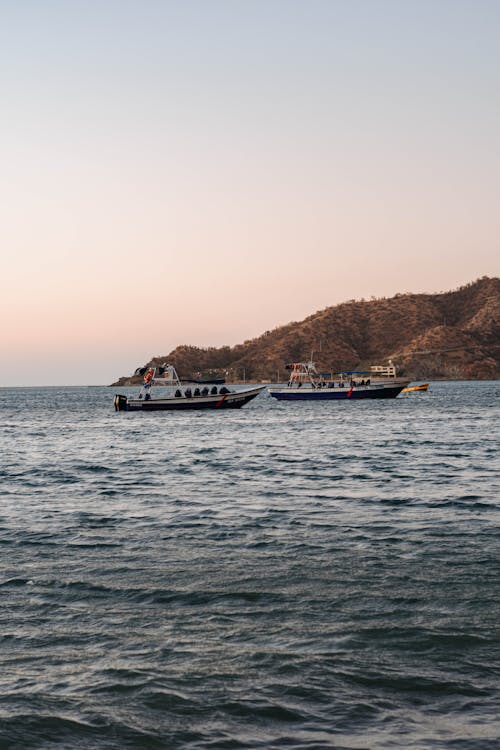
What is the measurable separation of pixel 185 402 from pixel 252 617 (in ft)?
282

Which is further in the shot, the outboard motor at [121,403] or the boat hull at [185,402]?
the outboard motor at [121,403]

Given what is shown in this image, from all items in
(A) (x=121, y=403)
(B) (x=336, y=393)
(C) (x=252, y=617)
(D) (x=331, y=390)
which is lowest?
(C) (x=252, y=617)

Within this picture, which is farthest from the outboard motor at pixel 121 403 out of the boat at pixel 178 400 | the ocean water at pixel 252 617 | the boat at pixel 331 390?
the ocean water at pixel 252 617

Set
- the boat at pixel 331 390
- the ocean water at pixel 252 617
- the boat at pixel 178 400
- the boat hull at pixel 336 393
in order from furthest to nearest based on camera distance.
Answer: the boat at pixel 331 390, the boat hull at pixel 336 393, the boat at pixel 178 400, the ocean water at pixel 252 617

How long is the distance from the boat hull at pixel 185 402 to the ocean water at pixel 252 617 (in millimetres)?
70658

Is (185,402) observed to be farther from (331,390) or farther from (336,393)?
(336,393)

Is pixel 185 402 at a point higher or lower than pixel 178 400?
lower

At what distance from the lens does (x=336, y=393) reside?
124688mm

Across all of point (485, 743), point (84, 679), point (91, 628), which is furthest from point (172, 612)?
point (485, 743)

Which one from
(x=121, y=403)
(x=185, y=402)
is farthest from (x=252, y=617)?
(x=121, y=403)

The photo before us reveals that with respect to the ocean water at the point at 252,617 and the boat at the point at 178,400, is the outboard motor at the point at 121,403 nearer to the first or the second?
the boat at the point at 178,400

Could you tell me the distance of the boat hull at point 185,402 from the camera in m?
95.6

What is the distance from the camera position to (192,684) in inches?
313

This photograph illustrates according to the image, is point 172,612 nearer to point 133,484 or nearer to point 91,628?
point 91,628
